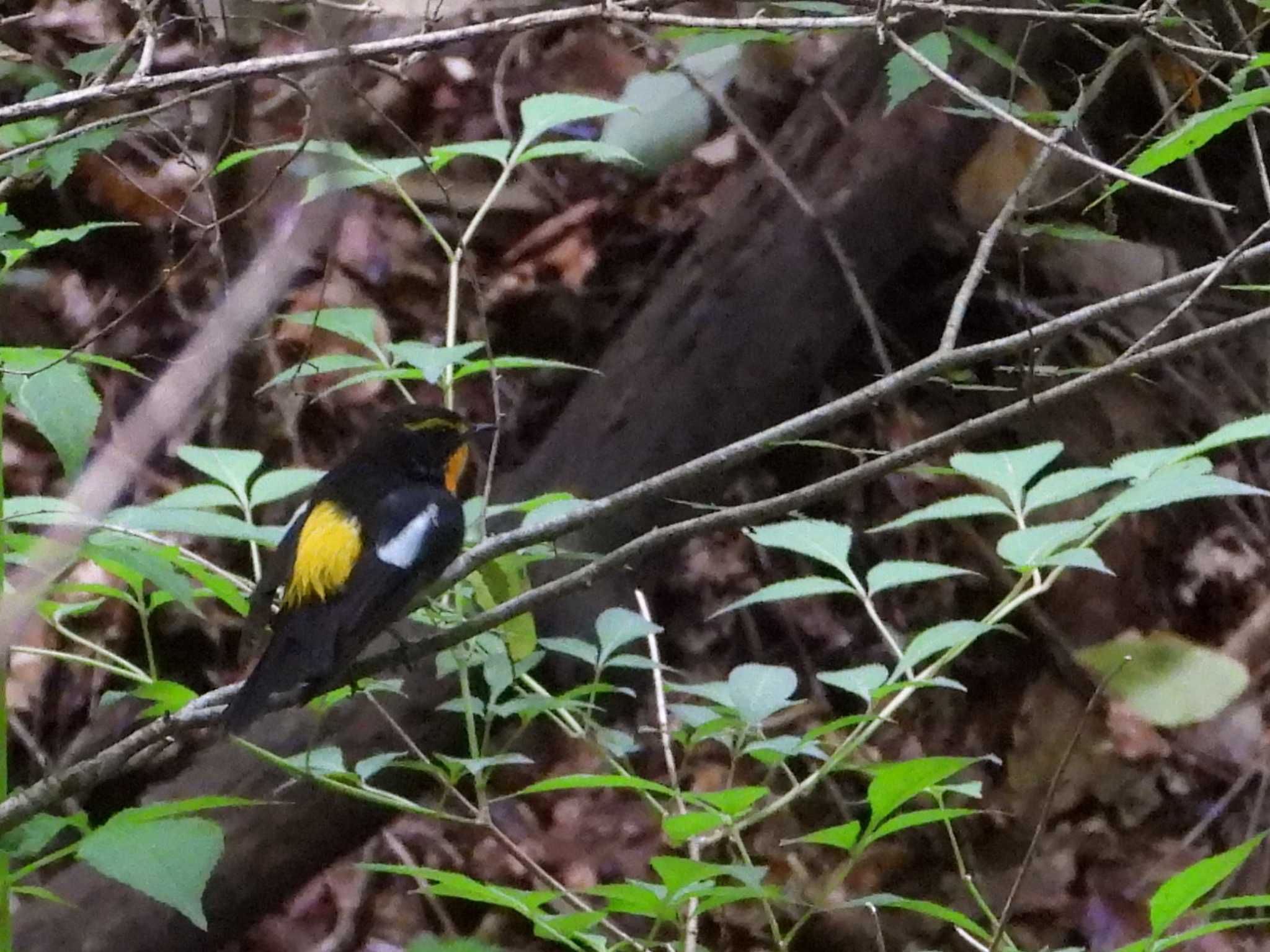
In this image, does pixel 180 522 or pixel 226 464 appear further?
pixel 226 464

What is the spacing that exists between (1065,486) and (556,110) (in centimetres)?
92

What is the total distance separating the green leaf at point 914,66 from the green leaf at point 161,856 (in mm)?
1292

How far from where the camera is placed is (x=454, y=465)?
218cm

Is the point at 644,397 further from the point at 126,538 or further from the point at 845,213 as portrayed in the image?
the point at 126,538

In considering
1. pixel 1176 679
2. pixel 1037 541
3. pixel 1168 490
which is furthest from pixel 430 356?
pixel 1176 679

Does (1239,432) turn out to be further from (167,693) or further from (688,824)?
(167,693)

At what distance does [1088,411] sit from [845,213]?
2.60 ft

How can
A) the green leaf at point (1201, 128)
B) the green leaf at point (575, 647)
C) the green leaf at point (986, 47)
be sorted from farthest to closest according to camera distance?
the green leaf at point (986, 47)
the green leaf at point (575, 647)
the green leaf at point (1201, 128)

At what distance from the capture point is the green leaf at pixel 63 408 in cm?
114

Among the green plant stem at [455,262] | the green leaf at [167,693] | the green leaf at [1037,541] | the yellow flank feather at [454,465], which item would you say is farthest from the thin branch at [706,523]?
the yellow flank feather at [454,465]

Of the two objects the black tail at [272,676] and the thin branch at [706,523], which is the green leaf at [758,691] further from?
the black tail at [272,676]

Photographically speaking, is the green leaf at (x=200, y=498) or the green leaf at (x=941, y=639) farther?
the green leaf at (x=200, y=498)

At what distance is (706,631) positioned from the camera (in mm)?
2873

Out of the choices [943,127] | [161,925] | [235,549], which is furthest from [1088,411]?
[161,925]
